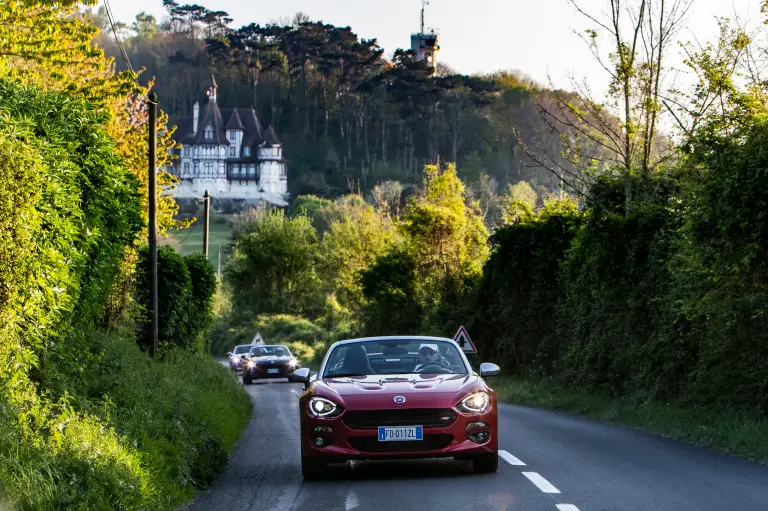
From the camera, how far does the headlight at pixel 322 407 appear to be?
1149 centimetres

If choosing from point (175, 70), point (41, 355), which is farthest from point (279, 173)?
point (41, 355)

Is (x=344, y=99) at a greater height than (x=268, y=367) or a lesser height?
greater

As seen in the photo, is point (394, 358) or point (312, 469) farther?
A: point (394, 358)

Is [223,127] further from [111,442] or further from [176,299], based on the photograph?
[111,442]

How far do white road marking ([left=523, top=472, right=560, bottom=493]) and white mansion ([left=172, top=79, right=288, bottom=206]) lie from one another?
461 feet

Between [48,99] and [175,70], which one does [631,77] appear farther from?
[175,70]

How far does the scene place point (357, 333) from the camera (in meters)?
64.4

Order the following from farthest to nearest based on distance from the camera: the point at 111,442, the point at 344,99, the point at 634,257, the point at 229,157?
the point at 229,157
the point at 344,99
the point at 634,257
the point at 111,442

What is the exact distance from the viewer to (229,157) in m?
160

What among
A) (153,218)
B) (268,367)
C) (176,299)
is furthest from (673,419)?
(268,367)

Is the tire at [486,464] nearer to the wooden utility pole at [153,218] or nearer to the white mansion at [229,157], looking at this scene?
the wooden utility pole at [153,218]

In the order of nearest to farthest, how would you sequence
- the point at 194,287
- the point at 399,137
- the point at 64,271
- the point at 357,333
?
1. the point at 64,271
2. the point at 194,287
3. the point at 357,333
4. the point at 399,137

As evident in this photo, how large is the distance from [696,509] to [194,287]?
86.6 feet

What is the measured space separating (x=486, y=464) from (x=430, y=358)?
174cm
